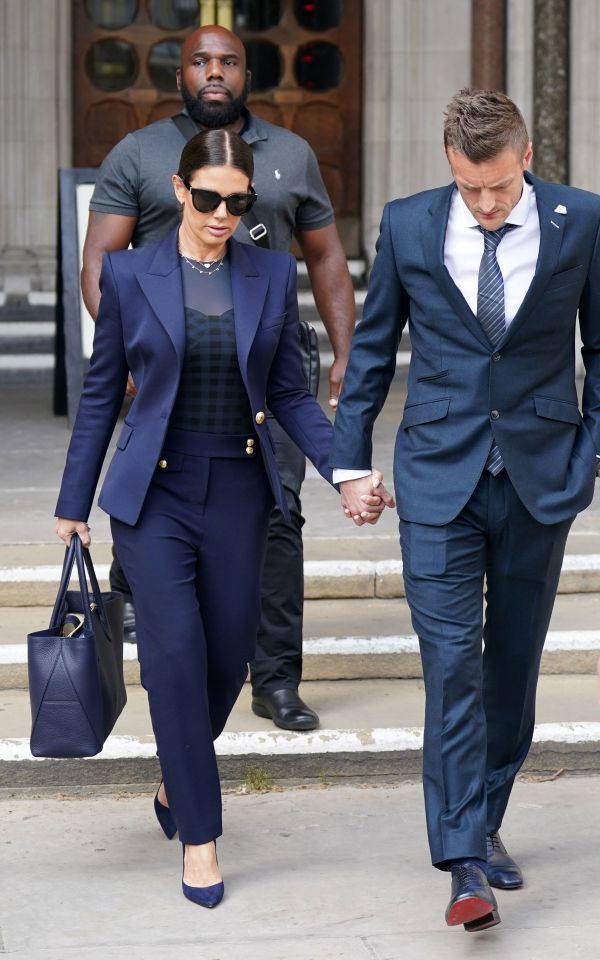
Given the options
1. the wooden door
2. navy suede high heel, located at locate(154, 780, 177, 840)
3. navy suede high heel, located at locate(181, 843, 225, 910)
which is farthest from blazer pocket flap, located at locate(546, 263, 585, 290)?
the wooden door

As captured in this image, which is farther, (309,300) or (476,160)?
(309,300)

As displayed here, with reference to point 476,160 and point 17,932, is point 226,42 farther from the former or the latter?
point 17,932

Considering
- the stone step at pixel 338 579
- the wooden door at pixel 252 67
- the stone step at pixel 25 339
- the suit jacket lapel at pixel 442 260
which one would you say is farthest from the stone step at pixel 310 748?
the wooden door at pixel 252 67

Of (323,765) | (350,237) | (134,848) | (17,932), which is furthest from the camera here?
(350,237)

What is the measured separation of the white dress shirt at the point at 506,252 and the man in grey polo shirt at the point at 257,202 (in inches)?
54.6

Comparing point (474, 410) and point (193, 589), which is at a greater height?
point (474, 410)

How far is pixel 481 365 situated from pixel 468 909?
1.22 meters

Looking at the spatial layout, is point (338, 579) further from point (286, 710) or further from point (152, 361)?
point (152, 361)

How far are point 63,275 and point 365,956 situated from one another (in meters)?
6.08

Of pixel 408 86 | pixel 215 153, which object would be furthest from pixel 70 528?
pixel 408 86

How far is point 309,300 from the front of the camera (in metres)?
12.2

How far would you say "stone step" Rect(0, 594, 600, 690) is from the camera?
576 cm

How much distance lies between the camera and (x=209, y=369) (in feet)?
13.7

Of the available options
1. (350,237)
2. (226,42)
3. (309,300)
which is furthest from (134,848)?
(350,237)
